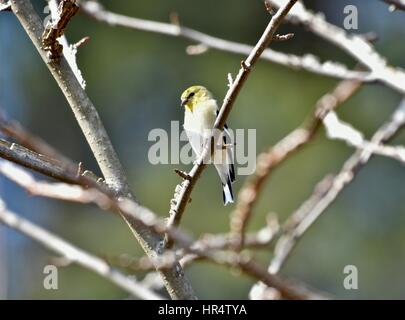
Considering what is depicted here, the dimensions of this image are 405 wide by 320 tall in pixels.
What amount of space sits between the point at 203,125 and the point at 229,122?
3952 mm

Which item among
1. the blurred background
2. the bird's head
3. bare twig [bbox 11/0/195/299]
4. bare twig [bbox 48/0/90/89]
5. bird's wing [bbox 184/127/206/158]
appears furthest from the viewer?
the blurred background

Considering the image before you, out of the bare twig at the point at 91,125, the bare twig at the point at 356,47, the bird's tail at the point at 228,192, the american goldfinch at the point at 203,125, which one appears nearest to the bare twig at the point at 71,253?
the bare twig at the point at 91,125

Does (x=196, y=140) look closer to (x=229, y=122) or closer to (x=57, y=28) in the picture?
(x=57, y=28)

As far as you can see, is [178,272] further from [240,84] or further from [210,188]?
[210,188]

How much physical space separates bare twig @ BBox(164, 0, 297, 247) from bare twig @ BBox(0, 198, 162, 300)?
1.32ft

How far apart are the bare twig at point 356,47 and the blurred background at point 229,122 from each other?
201 inches

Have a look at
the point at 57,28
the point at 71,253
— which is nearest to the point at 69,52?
the point at 57,28

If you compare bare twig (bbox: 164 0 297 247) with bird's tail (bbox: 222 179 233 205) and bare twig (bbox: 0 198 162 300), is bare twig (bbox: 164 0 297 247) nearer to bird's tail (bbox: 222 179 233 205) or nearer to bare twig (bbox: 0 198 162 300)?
bare twig (bbox: 0 198 162 300)

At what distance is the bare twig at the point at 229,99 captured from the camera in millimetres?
1105

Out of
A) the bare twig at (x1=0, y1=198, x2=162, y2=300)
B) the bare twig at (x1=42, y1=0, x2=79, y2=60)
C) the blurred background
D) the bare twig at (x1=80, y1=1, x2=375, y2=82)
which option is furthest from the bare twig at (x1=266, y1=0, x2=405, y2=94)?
the blurred background

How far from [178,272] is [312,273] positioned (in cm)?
575

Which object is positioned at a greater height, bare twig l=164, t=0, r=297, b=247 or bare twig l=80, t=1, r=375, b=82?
bare twig l=80, t=1, r=375, b=82

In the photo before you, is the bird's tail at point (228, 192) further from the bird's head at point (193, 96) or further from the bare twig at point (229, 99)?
the bare twig at point (229, 99)

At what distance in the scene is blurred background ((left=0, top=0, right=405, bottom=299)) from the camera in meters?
6.73
